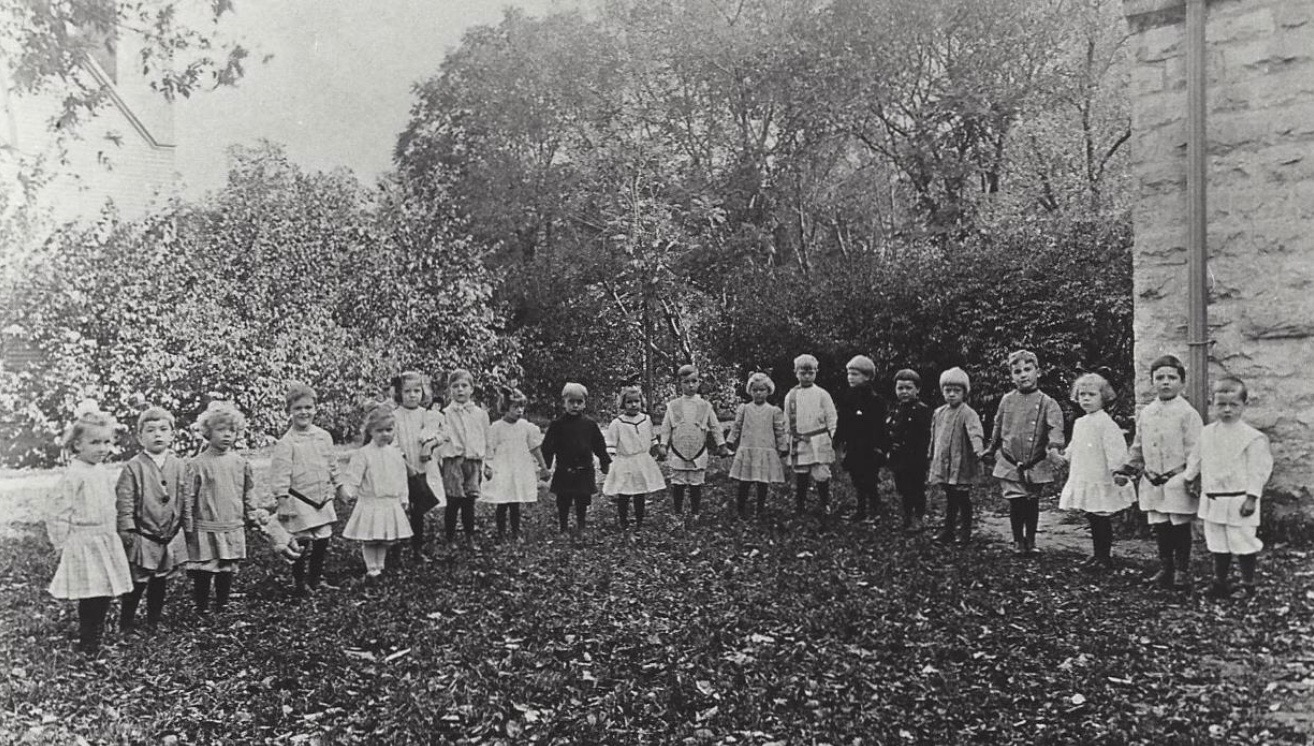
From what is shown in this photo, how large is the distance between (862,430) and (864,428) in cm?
2

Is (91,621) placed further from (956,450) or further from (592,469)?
(956,450)

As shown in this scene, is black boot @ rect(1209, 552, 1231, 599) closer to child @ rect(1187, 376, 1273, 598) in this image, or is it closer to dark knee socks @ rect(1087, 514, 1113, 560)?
child @ rect(1187, 376, 1273, 598)

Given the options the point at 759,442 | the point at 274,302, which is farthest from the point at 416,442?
the point at 274,302

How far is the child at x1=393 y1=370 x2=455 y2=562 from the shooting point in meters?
6.98

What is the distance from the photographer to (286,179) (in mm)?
10484

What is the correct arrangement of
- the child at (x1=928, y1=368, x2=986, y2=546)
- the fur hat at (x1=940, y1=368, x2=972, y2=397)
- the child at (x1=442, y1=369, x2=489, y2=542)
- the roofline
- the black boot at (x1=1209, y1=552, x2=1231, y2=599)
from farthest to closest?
the child at (x1=442, y1=369, x2=489, y2=542) < the fur hat at (x1=940, y1=368, x2=972, y2=397) < the child at (x1=928, y1=368, x2=986, y2=546) < the roofline < the black boot at (x1=1209, y1=552, x2=1231, y2=599)

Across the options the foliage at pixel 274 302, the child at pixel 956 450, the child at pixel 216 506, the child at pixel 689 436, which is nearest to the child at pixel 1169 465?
the child at pixel 956 450

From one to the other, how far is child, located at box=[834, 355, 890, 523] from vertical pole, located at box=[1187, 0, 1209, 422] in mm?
2860

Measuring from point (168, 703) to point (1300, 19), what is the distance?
615cm

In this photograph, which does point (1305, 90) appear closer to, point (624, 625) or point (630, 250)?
point (624, 625)

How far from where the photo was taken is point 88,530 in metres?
4.72

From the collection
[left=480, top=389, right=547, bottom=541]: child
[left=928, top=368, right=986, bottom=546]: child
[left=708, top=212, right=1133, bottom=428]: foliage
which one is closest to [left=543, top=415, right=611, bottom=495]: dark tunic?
[left=480, top=389, right=547, bottom=541]: child

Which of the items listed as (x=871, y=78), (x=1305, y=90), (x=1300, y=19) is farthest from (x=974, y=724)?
(x=871, y=78)

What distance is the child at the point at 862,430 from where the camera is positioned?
8.01m
